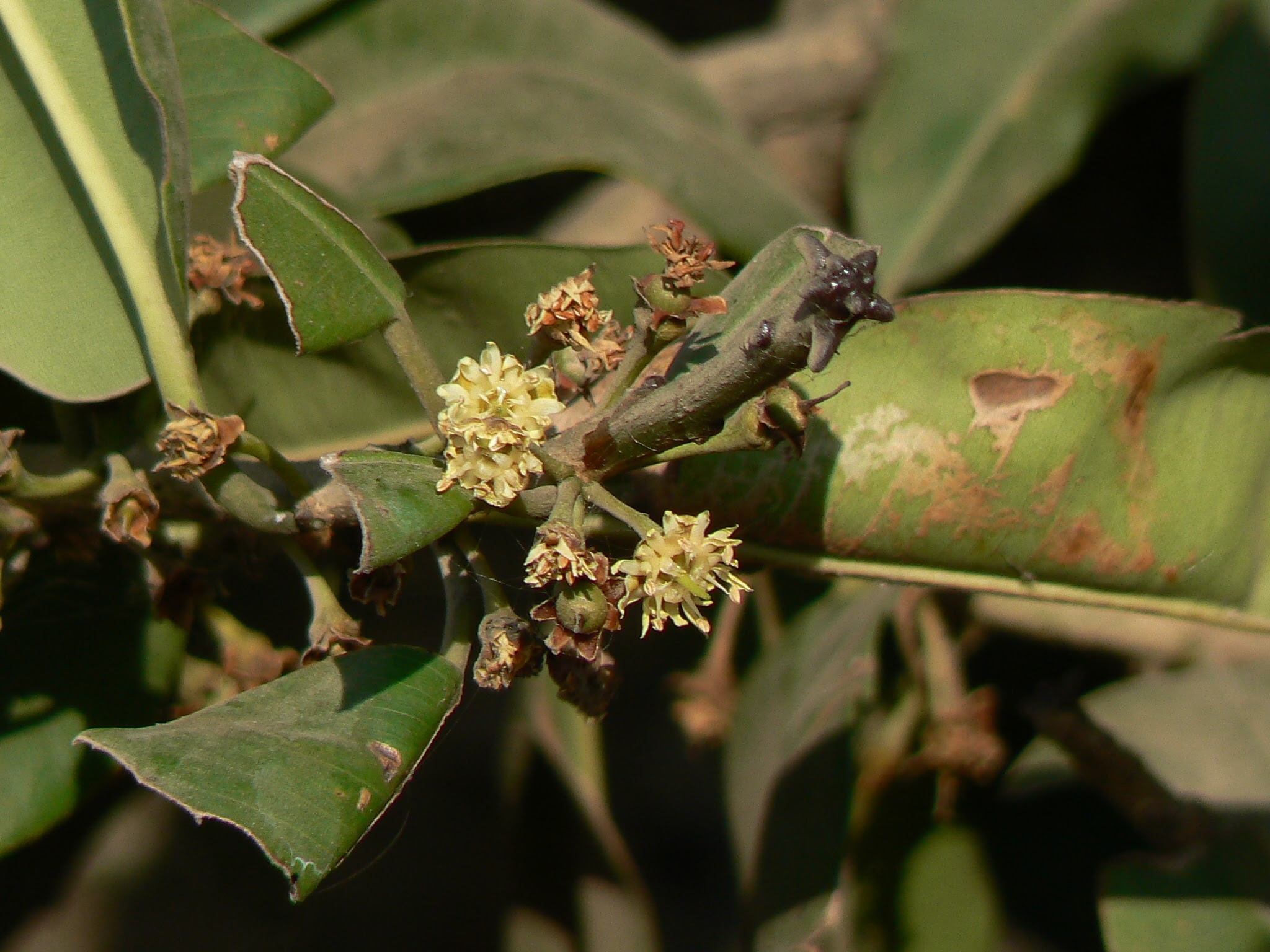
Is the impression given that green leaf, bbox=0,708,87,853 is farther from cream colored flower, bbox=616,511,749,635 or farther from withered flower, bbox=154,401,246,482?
cream colored flower, bbox=616,511,749,635

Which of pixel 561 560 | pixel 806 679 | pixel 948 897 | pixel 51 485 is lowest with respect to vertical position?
pixel 948 897

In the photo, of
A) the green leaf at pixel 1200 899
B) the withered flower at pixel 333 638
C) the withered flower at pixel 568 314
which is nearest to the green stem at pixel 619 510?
the withered flower at pixel 568 314

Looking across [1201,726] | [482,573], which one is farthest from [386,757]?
[1201,726]

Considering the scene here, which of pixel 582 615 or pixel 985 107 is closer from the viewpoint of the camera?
pixel 582 615

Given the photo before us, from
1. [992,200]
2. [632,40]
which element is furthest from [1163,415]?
[632,40]

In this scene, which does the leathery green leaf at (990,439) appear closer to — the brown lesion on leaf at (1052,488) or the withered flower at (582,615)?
the brown lesion on leaf at (1052,488)

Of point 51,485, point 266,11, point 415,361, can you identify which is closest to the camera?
point 415,361

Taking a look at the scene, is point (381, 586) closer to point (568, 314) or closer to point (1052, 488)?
point (568, 314)
